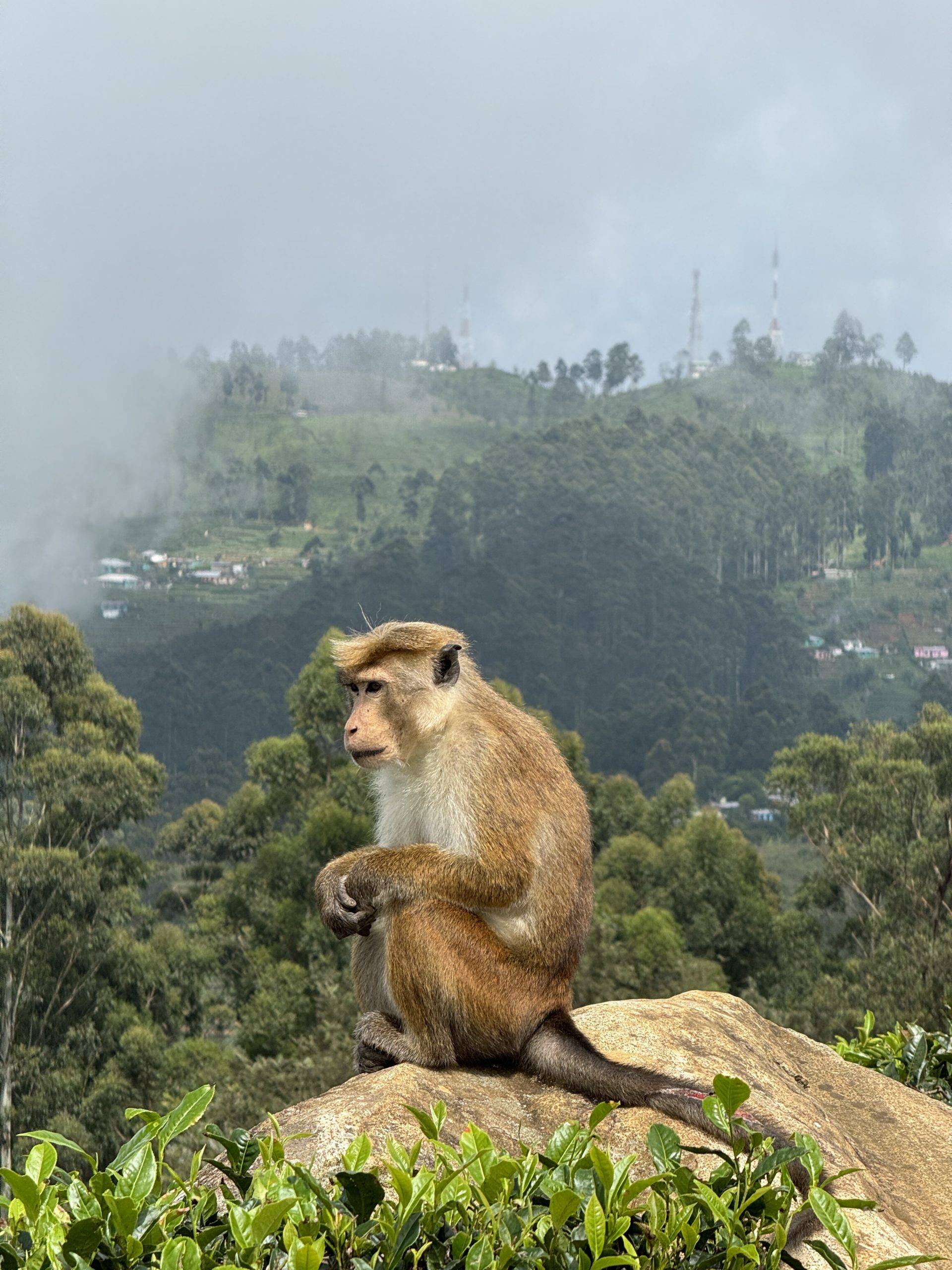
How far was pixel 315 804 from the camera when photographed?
132 feet

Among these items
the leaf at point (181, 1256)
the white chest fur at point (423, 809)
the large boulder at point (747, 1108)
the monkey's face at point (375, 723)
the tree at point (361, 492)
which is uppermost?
the tree at point (361, 492)

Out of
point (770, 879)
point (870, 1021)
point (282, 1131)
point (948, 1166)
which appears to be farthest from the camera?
point (770, 879)

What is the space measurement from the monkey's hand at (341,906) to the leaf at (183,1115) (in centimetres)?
176

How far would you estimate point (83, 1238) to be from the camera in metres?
3.10

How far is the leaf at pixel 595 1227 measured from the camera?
3.21m

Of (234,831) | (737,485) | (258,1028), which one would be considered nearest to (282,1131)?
(258,1028)

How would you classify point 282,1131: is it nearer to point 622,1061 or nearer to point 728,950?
point 622,1061

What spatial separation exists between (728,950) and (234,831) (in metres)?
19.2

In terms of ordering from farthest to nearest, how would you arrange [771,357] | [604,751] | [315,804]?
[771,357]
[604,751]
[315,804]

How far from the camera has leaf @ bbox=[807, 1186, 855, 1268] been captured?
10.9 feet

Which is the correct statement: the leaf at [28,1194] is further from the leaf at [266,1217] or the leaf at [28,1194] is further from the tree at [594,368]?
the tree at [594,368]

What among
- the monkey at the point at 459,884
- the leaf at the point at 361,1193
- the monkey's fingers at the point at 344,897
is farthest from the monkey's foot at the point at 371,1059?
the leaf at the point at 361,1193

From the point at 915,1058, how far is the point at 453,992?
329 cm

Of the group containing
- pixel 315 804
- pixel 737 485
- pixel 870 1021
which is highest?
pixel 737 485
